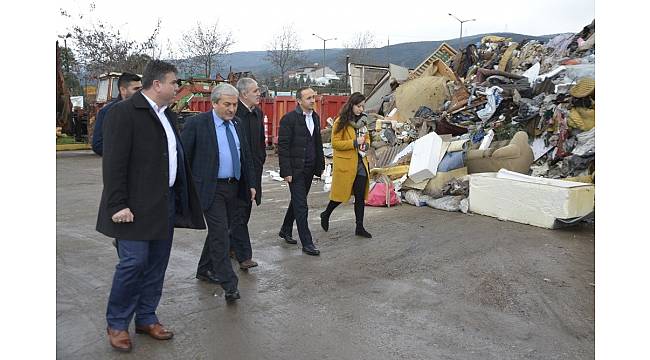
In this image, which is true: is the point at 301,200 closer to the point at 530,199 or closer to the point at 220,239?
the point at 220,239

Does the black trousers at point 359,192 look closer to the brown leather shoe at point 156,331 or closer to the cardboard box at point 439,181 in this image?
the cardboard box at point 439,181

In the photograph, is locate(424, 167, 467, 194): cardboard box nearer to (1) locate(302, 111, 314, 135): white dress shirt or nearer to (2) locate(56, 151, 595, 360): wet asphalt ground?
(2) locate(56, 151, 595, 360): wet asphalt ground

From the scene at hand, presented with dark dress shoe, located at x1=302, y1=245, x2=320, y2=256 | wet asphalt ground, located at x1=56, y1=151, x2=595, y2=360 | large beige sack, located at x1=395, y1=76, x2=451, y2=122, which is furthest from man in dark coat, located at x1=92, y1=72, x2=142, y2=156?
large beige sack, located at x1=395, y1=76, x2=451, y2=122

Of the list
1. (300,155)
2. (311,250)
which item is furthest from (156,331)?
(300,155)

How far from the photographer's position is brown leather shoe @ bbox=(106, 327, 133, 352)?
3.75 m

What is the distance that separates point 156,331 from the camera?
3.98m

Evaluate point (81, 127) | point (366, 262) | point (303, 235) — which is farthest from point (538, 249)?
point (81, 127)

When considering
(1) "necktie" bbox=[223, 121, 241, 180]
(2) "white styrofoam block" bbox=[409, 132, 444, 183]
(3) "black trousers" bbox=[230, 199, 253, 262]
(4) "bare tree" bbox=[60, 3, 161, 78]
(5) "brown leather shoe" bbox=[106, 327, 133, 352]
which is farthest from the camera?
(4) "bare tree" bbox=[60, 3, 161, 78]

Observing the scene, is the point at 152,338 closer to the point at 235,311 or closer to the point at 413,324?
the point at 235,311

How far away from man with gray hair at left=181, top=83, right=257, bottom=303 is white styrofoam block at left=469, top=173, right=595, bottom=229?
442 centimetres

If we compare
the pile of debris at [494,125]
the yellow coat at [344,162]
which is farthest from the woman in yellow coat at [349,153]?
the pile of debris at [494,125]

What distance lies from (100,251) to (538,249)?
4912 millimetres

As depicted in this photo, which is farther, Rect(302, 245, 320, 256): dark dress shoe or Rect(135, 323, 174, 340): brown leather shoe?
Rect(302, 245, 320, 256): dark dress shoe

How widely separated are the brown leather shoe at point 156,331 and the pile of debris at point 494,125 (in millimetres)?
5535
